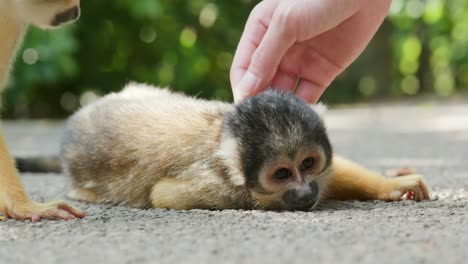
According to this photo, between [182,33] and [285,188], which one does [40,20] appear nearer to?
[285,188]

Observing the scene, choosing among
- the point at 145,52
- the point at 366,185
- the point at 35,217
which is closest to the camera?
the point at 35,217

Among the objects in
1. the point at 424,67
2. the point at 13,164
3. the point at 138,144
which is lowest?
the point at 13,164

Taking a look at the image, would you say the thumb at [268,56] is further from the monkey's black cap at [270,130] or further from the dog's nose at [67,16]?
the dog's nose at [67,16]

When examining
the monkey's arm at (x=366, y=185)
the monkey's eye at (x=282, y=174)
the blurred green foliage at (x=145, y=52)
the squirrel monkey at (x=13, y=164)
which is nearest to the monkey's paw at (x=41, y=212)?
the squirrel monkey at (x=13, y=164)

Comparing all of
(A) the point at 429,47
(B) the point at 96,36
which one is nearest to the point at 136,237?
(B) the point at 96,36

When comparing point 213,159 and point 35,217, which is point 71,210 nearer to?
point 35,217

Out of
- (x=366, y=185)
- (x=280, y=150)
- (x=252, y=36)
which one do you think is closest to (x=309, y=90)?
(x=252, y=36)

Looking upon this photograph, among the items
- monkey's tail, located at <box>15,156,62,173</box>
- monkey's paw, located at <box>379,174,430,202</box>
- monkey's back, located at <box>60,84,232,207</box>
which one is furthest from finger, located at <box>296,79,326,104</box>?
monkey's tail, located at <box>15,156,62,173</box>
